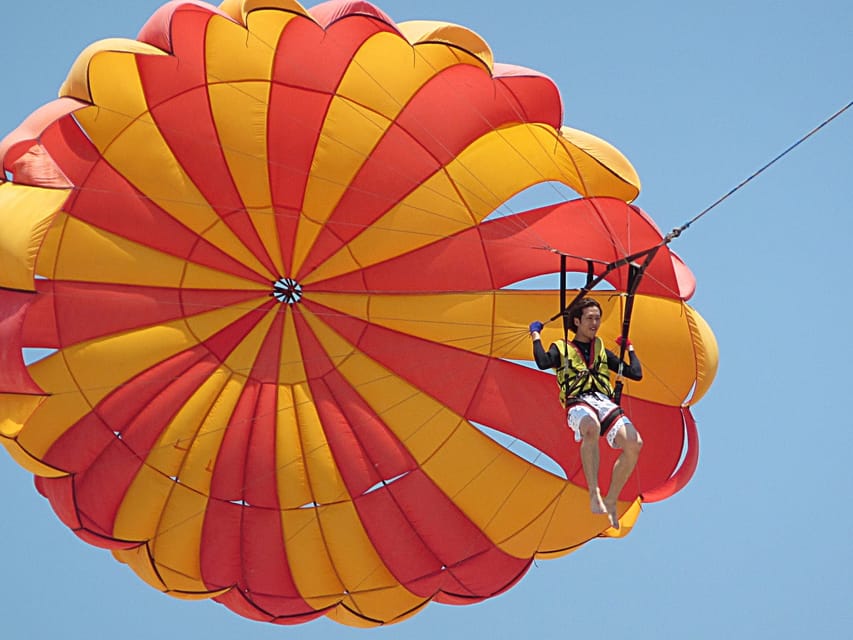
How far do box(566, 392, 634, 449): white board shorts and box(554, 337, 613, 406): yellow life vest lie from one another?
0.05 m

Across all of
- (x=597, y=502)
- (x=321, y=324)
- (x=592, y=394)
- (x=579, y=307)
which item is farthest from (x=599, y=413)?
(x=321, y=324)

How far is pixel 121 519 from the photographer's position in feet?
43.8

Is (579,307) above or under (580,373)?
above

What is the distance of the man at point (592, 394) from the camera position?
1166 cm

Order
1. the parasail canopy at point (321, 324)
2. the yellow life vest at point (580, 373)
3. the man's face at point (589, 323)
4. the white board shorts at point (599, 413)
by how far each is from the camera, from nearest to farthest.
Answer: the white board shorts at point (599, 413) < the yellow life vest at point (580, 373) < the man's face at point (589, 323) < the parasail canopy at point (321, 324)

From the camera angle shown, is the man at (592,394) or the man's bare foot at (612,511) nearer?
the man at (592,394)

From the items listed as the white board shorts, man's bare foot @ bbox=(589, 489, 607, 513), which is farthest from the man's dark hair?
man's bare foot @ bbox=(589, 489, 607, 513)

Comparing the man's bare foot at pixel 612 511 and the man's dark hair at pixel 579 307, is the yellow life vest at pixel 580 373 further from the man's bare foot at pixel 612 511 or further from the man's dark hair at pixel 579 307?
the man's bare foot at pixel 612 511

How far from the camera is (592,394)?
11891mm

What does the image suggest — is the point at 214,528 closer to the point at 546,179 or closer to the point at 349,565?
the point at 349,565

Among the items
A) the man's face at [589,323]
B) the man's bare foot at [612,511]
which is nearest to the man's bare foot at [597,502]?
the man's bare foot at [612,511]

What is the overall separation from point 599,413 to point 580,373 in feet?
0.98

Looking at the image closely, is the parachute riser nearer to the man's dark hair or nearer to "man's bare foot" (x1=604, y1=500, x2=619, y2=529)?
the man's dark hair

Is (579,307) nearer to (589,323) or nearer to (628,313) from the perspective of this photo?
(589,323)
